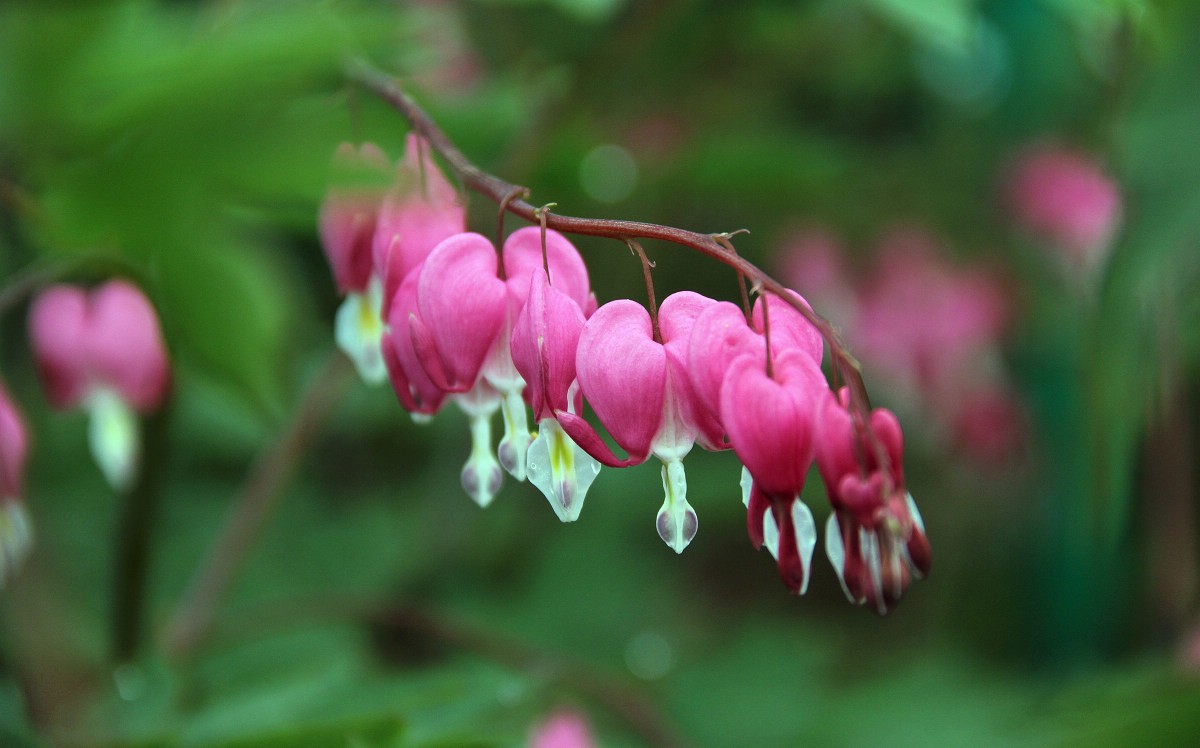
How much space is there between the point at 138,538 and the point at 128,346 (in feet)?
0.56

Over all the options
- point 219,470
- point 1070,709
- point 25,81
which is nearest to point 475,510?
point 219,470

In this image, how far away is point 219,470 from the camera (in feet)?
5.25

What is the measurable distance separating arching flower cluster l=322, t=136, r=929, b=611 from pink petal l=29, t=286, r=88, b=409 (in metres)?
0.37

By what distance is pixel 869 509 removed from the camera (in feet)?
1.36

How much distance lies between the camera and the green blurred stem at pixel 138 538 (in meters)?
0.90

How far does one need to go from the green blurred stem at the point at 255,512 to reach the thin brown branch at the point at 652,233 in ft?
1.66

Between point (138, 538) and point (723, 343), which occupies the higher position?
point (723, 343)

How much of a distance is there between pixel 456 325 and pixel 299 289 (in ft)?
3.57

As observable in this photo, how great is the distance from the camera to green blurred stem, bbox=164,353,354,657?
100 cm

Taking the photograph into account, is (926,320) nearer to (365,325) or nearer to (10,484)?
(365,325)

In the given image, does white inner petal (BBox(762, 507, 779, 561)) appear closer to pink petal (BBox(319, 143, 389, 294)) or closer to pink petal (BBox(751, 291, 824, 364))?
pink petal (BBox(751, 291, 824, 364))

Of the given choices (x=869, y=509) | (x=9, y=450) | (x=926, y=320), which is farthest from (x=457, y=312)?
(x=926, y=320)

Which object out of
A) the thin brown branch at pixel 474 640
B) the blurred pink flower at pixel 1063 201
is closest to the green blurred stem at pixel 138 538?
the thin brown branch at pixel 474 640

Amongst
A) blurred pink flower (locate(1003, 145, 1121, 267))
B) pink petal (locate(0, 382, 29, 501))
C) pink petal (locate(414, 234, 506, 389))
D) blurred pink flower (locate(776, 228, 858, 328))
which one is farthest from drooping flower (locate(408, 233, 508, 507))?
blurred pink flower (locate(1003, 145, 1121, 267))
